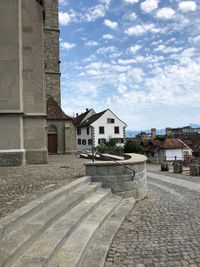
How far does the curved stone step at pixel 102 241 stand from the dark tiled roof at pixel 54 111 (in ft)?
88.8

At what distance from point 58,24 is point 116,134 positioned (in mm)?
34066

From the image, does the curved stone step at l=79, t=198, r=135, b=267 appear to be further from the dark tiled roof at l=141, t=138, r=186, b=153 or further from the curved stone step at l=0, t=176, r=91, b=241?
the dark tiled roof at l=141, t=138, r=186, b=153

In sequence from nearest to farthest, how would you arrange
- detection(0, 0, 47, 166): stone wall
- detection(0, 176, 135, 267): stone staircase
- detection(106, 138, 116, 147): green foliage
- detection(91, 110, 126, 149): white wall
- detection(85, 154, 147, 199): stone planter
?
detection(0, 176, 135, 267): stone staircase, detection(85, 154, 147, 199): stone planter, detection(0, 0, 47, 166): stone wall, detection(106, 138, 116, 147): green foliage, detection(91, 110, 126, 149): white wall

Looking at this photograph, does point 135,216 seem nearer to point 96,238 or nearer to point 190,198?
point 96,238

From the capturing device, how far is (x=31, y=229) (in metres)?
4.40

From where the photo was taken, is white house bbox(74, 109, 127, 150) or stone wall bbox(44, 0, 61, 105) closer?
stone wall bbox(44, 0, 61, 105)

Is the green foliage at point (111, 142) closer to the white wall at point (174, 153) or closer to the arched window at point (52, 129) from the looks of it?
the white wall at point (174, 153)

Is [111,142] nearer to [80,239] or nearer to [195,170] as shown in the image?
[195,170]

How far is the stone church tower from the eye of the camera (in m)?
13.6

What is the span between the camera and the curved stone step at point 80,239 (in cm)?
406

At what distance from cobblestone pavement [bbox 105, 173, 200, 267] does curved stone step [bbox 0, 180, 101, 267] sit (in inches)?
39.7

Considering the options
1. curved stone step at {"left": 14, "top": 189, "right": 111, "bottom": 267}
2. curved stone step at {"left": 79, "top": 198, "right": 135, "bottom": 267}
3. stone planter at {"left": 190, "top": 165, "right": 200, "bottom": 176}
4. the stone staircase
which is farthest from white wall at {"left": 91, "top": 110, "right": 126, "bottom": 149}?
curved stone step at {"left": 14, "top": 189, "right": 111, "bottom": 267}

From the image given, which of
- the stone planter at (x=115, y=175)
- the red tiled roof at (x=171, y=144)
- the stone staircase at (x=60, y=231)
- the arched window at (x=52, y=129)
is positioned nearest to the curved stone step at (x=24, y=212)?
the stone staircase at (x=60, y=231)

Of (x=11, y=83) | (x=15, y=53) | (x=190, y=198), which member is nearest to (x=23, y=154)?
(x=11, y=83)
